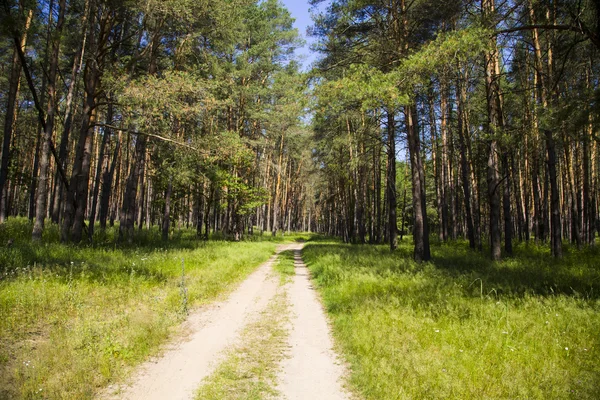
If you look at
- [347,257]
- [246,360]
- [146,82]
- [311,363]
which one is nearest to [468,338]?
[311,363]

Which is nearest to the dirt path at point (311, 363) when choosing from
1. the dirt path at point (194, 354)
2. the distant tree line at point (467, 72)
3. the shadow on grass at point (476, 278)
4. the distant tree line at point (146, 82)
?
the dirt path at point (194, 354)

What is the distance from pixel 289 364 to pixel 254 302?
3.68 meters

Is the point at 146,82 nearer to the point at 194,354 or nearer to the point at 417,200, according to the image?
the point at 194,354

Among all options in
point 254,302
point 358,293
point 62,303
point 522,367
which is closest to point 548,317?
point 522,367

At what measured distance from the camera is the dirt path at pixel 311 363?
3949 mm

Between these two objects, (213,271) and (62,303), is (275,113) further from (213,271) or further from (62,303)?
(62,303)

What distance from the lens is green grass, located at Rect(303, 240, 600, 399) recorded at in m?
3.68

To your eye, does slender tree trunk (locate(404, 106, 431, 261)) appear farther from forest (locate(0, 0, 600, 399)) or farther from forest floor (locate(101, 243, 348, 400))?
forest floor (locate(101, 243, 348, 400))

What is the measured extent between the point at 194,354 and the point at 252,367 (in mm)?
1047

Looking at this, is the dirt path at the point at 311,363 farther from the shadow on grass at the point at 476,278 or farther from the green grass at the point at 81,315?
the green grass at the point at 81,315

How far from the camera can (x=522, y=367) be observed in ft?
13.0

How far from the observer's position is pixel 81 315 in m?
5.71

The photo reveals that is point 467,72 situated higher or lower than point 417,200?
higher

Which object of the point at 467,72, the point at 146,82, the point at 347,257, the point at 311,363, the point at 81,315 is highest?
the point at 467,72
